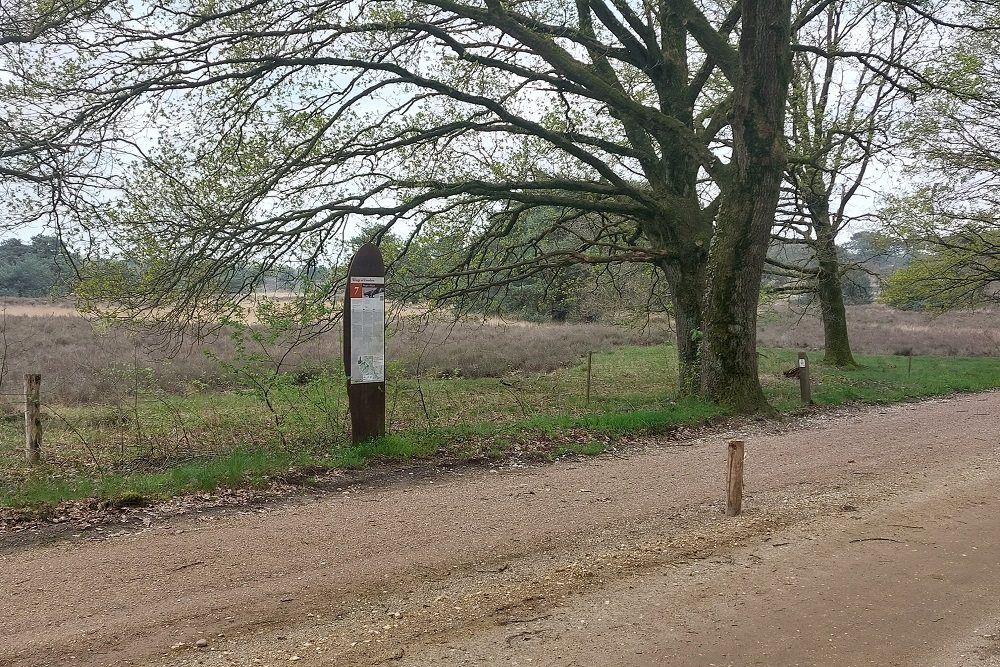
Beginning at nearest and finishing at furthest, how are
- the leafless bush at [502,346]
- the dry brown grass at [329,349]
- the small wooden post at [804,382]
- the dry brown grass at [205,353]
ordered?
the small wooden post at [804,382] < the dry brown grass at [205,353] < the dry brown grass at [329,349] < the leafless bush at [502,346]

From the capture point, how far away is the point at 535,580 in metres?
4.82

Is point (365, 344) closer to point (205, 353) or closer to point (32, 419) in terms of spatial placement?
point (205, 353)

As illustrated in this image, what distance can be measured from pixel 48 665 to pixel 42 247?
273 inches

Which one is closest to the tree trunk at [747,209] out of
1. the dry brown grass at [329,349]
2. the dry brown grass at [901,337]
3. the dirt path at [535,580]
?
the dirt path at [535,580]

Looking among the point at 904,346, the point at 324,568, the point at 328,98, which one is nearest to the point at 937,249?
the point at 904,346

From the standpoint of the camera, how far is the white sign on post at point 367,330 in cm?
836

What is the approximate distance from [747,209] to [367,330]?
24.1ft

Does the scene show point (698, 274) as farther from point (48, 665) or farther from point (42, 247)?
point (48, 665)

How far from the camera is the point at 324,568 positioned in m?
4.91

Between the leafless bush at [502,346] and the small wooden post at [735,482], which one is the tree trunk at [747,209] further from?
the small wooden post at [735,482]

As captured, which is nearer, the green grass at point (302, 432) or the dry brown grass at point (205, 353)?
the green grass at point (302, 432)

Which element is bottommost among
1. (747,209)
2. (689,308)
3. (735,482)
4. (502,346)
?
(735,482)

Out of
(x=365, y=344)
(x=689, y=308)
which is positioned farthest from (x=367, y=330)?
(x=689, y=308)

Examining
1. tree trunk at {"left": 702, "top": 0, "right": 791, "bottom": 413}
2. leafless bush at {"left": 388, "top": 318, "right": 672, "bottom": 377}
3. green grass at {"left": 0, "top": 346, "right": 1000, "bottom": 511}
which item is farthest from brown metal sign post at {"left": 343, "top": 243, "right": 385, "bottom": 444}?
tree trunk at {"left": 702, "top": 0, "right": 791, "bottom": 413}
